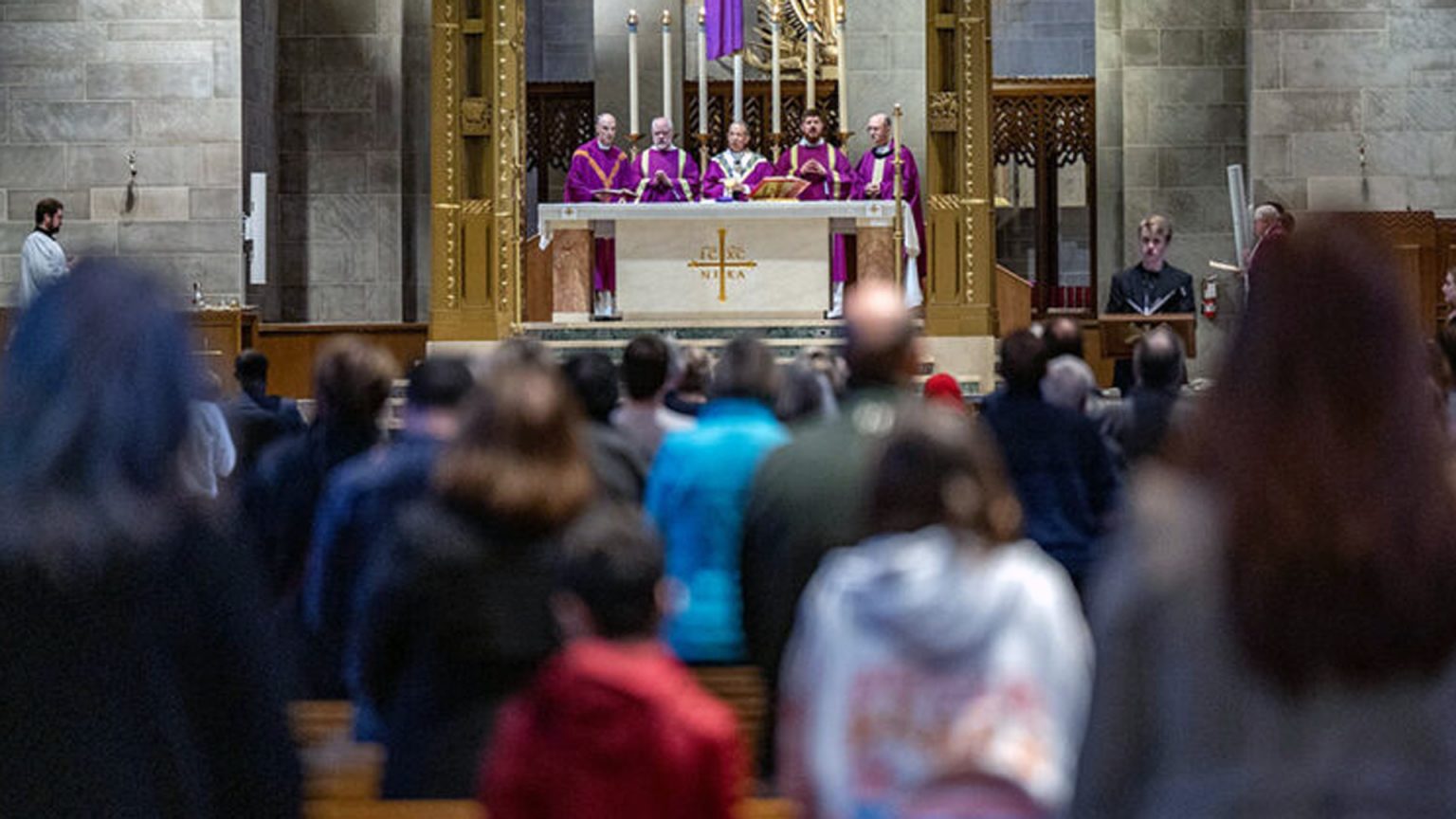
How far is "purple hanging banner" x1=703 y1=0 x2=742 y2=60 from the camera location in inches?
664

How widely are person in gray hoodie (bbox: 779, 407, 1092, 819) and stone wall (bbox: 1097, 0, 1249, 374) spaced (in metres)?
16.9

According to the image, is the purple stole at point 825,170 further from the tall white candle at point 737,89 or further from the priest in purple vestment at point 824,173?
the tall white candle at point 737,89

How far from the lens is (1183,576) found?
2316 mm

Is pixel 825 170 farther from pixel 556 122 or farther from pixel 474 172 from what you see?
pixel 556 122

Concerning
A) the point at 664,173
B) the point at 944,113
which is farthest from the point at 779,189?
the point at 944,113

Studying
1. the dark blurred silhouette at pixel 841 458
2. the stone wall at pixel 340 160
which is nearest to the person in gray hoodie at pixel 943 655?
the dark blurred silhouette at pixel 841 458

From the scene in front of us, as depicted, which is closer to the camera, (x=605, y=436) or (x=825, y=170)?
(x=605, y=436)

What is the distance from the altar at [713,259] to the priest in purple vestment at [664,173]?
469mm

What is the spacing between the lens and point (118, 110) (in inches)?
703

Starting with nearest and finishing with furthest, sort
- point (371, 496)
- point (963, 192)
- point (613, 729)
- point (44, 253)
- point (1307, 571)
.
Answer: point (1307, 571) < point (613, 729) < point (371, 496) < point (44, 253) < point (963, 192)

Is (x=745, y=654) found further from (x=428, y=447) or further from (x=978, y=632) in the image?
(x=978, y=632)

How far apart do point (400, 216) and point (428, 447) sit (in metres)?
15.6

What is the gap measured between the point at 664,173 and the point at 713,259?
123 centimetres

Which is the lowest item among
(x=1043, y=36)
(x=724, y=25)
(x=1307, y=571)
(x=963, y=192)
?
(x=1307, y=571)
